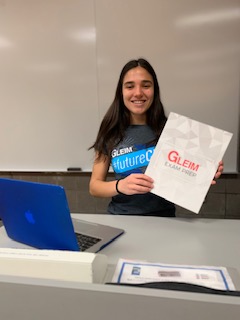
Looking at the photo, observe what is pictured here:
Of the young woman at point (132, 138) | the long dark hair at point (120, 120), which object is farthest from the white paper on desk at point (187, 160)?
the long dark hair at point (120, 120)

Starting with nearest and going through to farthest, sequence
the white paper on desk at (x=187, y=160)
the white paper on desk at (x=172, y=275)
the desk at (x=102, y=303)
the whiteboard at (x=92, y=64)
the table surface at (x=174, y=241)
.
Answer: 1. the desk at (x=102, y=303)
2. the white paper on desk at (x=172, y=275)
3. the table surface at (x=174, y=241)
4. the white paper on desk at (x=187, y=160)
5. the whiteboard at (x=92, y=64)

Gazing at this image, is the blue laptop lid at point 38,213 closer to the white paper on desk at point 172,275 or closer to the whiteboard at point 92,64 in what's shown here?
the white paper on desk at point 172,275

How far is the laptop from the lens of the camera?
76 centimetres

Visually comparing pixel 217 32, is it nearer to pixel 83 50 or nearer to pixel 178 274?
pixel 83 50

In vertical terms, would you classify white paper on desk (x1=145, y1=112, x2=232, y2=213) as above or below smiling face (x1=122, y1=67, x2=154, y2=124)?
below

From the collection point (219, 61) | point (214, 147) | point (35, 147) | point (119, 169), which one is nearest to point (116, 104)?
point (119, 169)

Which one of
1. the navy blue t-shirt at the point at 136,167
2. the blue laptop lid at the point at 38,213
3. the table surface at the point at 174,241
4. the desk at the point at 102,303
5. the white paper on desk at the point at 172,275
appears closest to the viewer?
the desk at the point at 102,303

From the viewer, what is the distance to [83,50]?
2109 millimetres

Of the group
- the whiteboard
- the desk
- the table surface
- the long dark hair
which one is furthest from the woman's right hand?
the whiteboard

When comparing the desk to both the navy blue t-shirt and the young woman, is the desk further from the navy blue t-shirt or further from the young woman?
the navy blue t-shirt

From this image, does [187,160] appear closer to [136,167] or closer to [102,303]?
[136,167]

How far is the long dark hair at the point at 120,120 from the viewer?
145 centimetres

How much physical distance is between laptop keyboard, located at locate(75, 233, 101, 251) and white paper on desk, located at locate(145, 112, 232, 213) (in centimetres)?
28

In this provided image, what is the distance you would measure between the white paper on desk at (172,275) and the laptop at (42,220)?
0.18 m
